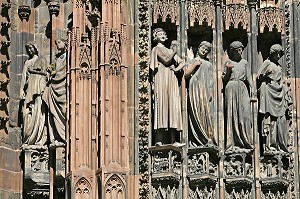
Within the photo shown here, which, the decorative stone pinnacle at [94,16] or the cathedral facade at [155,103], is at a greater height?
the decorative stone pinnacle at [94,16]

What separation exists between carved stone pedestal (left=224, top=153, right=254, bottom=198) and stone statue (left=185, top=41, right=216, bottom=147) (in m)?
0.53

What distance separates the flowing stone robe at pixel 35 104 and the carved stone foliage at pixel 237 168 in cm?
355

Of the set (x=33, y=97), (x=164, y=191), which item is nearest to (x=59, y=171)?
(x=33, y=97)

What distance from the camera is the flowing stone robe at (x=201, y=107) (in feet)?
71.2

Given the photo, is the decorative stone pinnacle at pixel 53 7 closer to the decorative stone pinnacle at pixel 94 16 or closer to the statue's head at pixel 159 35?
the decorative stone pinnacle at pixel 94 16

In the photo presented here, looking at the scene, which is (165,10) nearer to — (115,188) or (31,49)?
(31,49)

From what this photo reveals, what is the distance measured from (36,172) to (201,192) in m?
3.21

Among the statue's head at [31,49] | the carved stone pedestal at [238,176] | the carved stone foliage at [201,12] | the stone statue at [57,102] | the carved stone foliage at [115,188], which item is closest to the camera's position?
the carved stone foliage at [115,188]

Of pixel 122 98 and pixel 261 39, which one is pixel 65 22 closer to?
pixel 122 98

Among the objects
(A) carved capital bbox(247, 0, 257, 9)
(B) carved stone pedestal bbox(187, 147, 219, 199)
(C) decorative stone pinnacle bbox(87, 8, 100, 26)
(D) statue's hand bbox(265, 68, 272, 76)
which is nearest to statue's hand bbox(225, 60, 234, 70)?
(D) statue's hand bbox(265, 68, 272, 76)

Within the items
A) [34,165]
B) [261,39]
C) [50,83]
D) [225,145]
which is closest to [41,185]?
[34,165]

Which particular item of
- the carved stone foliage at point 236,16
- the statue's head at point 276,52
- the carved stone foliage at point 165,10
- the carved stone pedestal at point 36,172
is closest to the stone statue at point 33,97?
the carved stone pedestal at point 36,172

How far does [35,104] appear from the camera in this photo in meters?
22.5

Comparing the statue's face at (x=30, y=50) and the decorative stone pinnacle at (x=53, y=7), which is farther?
the decorative stone pinnacle at (x=53, y=7)
